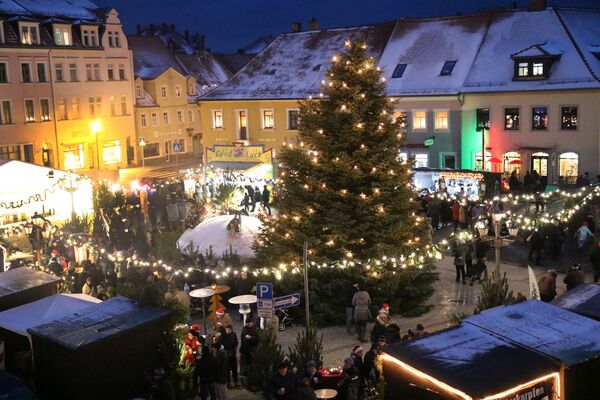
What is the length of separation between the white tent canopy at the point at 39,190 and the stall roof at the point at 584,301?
65.0ft

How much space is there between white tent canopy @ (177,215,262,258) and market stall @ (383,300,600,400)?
37.8 feet

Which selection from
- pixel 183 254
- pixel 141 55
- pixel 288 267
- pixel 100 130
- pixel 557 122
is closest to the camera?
pixel 288 267

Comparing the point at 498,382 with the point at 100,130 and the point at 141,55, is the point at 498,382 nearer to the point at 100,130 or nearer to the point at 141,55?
the point at 100,130

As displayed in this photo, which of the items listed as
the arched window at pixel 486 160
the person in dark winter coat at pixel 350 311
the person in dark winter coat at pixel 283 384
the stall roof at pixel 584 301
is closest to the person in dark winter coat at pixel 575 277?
the stall roof at pixel 584 301

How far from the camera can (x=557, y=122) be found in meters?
35.0

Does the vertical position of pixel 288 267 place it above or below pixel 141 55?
below

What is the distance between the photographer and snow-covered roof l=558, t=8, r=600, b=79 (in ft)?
115

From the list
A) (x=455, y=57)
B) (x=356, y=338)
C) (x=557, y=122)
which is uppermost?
(x=455, y=57)

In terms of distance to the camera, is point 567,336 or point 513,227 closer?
point 567,336

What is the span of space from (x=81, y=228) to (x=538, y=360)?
2047 centimetres

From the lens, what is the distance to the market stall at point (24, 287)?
15.9 meters

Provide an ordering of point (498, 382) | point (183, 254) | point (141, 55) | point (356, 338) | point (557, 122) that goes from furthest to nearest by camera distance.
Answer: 1. point (141, 55)
2. point (557, 122)
3. point (183, 254)
4. point (356, 338)
5. point (498, 382)

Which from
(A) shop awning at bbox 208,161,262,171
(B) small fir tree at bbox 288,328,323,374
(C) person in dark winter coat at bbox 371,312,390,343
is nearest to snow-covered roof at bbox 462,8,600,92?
(A) shop awning at bbox 208,161,262,171

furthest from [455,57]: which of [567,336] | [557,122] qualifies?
[567,336]
